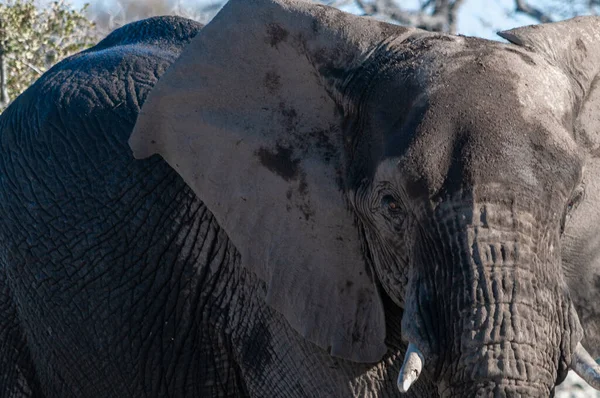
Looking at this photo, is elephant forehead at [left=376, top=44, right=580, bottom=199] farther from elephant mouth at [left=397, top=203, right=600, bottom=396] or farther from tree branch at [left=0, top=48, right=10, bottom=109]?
tree branch at [left=0, top=48, right=10, bottom=109]

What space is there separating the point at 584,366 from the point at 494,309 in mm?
361

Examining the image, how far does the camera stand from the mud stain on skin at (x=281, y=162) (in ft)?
11.4

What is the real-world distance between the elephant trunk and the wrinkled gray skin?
2.38ft

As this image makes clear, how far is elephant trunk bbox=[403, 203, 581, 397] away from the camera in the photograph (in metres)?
2.87

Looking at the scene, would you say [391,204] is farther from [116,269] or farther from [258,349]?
[116,269]

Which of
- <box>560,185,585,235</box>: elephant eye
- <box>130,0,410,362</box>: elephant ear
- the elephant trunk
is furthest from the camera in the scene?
<box>130,0,410,362</box>: elephant ear

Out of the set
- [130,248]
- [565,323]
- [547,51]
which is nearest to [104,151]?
[130,248]

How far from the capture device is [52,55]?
29.8 feet

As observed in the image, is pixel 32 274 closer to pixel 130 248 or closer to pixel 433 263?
pixel 130 248

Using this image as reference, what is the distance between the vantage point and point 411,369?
2.96 m

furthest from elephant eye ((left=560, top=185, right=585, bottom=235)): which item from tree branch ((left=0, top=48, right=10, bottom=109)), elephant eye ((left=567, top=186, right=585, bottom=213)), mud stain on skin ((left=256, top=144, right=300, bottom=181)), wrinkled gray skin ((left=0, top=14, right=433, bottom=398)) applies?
tree branch ((left=0, top=48, right=10, bottom=109))

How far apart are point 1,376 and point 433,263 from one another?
2.27m

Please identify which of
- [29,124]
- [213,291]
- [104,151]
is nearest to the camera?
[213,291]

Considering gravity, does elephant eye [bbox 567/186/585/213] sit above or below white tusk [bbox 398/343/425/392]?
above
